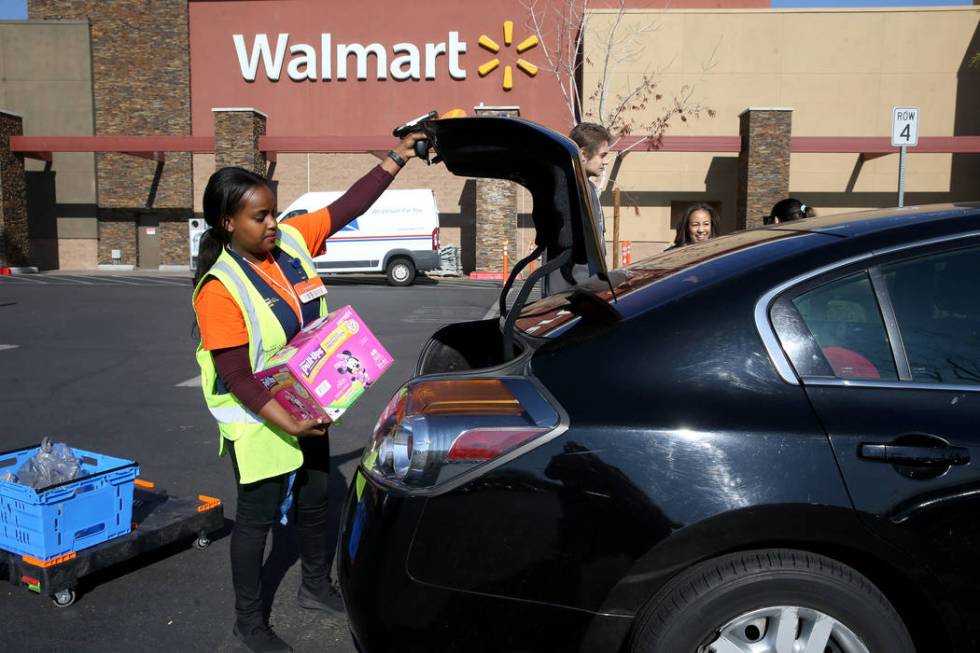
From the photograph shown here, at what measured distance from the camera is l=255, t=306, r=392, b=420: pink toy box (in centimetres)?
268

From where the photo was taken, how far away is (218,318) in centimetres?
273

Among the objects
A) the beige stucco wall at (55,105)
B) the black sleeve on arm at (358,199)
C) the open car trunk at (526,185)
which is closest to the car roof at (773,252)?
the open car trunk at (526,185)

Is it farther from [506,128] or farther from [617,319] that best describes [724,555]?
[506,128]

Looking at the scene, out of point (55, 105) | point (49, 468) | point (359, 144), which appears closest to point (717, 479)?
point (49, 468)

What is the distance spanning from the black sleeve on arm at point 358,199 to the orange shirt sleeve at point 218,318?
0.70m

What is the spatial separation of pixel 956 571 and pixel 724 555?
554 mm

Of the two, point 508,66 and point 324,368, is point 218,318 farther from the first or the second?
point 508,66

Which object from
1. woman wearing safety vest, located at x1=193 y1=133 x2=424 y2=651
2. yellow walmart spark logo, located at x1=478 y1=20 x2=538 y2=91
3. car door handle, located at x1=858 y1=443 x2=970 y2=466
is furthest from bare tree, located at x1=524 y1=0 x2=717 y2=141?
car door handle, located at x1=858 y1=443 x2=970 y2=466

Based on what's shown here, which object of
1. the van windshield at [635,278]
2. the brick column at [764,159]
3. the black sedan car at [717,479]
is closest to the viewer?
the black sedan car at [717,479]

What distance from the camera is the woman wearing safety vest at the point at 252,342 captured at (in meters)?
2.74

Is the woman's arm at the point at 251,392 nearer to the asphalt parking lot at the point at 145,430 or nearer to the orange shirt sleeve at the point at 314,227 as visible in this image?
the asphalt parking lot at the point at 145,430

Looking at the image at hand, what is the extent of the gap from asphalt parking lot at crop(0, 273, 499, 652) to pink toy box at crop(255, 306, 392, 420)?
26.1 inches

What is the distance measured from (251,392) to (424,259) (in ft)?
63.1

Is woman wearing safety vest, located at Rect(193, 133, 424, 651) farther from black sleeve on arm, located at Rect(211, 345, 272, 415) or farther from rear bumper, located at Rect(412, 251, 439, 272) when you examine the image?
rear bumper, located at Rect(412, 251, 439, 272)
